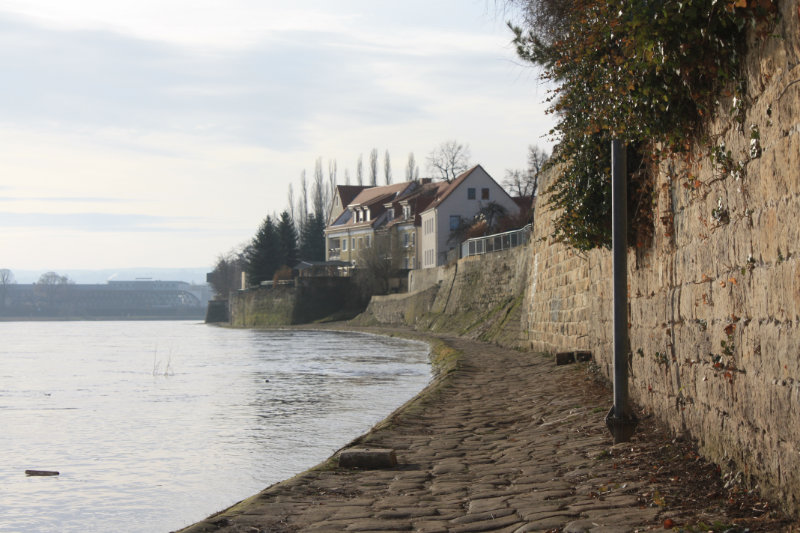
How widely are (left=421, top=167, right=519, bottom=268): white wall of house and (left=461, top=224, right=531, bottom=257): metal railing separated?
82.1ft

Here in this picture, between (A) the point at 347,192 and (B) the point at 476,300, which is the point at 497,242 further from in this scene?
(A) the point at 347,192

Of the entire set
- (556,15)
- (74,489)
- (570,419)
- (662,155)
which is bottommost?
(74,489)

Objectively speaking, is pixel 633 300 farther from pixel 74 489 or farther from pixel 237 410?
pixel 237 410

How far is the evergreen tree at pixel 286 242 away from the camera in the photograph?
302 ft

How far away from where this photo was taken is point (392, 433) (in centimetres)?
980

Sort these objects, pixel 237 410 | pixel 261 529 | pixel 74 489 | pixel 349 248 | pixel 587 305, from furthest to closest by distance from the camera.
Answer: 1. pixel 349 248
2. pixel 237 410
3. pixel 587 305
4. pixel 74 489
5. pixel 261 529

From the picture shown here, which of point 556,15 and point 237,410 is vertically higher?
point 556,15

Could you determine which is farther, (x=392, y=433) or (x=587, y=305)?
(x=587, y=305)

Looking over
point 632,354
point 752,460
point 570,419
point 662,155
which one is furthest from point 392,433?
point 752,460

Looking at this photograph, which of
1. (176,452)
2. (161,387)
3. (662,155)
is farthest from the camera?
(161,387)

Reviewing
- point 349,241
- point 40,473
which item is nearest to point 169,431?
point 40,473

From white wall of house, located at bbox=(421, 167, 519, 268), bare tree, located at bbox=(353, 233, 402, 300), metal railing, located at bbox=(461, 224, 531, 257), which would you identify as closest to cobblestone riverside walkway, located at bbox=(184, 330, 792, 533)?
metal railing, located at bbox=(461, 224, 531, 257)

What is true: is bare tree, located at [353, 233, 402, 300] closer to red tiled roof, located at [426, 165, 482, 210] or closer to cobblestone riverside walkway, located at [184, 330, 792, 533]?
red tiled roof, located at [426, 165, 482, 210]

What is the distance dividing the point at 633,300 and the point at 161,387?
54.4 ft
